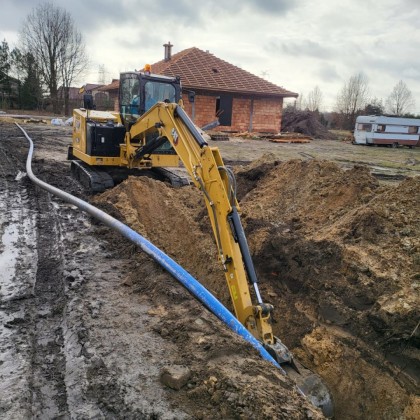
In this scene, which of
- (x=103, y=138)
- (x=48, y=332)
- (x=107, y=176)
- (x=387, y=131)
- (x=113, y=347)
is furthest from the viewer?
(x=387, y=131)

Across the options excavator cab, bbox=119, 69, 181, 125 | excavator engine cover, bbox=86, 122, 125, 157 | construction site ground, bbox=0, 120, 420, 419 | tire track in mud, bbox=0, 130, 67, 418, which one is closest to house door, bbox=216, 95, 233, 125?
excavator cab, bbox=119, 69, 181, 125

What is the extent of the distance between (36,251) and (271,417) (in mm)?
4068

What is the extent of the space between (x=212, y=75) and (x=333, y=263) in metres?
26.0

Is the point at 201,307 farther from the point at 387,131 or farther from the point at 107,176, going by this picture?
the point at 387,131

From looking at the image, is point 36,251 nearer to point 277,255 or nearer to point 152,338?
point 152,338

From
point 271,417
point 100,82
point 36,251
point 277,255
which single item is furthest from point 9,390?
point 100,82

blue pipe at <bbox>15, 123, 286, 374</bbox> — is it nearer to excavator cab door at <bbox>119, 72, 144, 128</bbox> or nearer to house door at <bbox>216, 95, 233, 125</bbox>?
excavator cab door at <bbox>119, 72, 144, 128</bbox>

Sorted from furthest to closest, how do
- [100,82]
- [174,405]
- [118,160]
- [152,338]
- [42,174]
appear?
[100,82] → [42,174] → [118,160] → [152,338] → [174,405]

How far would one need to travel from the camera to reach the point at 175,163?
950 cm

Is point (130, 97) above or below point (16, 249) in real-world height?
above

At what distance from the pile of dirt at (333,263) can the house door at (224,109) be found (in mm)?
21203

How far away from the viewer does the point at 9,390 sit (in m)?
2.79

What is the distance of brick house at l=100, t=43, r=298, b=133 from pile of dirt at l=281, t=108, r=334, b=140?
161 inches

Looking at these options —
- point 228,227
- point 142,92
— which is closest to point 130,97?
point 142,92
